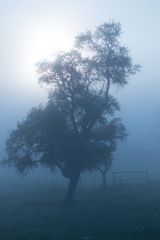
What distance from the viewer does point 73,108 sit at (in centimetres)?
3581

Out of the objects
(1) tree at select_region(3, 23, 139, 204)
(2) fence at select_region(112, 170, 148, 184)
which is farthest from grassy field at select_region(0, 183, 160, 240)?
(2) fence at select_region(112, 170, 148, 184)

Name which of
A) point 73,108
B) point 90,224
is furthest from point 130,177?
point 90,224

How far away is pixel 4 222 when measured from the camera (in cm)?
2502

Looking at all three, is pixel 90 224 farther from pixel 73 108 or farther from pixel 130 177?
pixel 130 177

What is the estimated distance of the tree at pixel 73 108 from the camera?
35719 millimetres

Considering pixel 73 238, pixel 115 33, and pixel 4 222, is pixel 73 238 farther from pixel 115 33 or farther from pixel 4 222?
pixel 115 33

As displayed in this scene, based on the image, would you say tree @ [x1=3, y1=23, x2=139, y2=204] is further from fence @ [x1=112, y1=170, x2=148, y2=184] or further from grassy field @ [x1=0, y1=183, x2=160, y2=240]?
fence @ [x1=112, y1=170, x2=148, y2=184]

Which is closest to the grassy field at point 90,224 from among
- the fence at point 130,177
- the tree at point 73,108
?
the tree at point 73,108

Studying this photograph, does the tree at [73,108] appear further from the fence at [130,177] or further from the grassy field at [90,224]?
the fence at [130,177]

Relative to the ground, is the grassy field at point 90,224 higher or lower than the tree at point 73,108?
lower

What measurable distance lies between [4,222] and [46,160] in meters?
11.7

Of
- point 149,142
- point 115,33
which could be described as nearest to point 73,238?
point 115,33

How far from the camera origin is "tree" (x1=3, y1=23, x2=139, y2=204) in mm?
35719

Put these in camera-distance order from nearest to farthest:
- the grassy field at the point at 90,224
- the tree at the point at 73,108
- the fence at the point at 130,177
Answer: the grassy field at the point at 90,224 → the tree at the point at 73,108 → the fence at the point at 130,177
